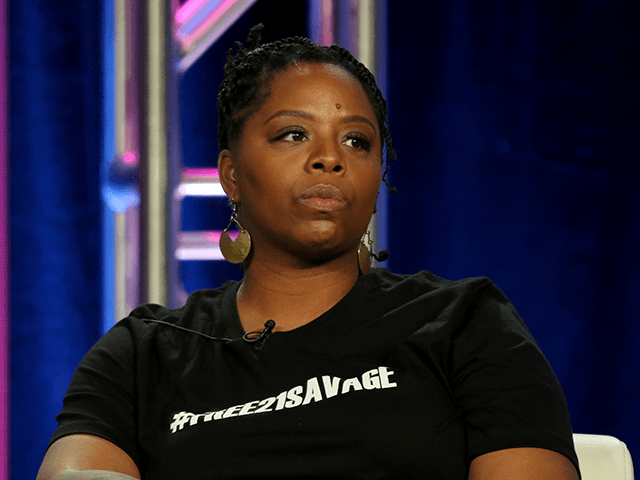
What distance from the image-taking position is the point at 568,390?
1774mm

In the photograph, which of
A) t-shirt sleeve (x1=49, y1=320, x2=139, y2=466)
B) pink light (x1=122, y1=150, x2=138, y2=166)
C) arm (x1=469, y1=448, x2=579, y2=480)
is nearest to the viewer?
arm (x1=469, y1=448, x2=579, y2=480)

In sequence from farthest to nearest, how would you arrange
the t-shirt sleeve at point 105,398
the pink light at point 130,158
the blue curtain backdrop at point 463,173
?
the blue curtain backdrop at point 463,173, the pink light at point 130,158, the t-shirt sleeve at point 105,398

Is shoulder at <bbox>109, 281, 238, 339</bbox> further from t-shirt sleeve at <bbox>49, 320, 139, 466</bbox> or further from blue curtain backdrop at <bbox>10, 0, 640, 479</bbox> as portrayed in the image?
blue curtain backdrop at <bbox>10, 0, 640, 479</bbox>

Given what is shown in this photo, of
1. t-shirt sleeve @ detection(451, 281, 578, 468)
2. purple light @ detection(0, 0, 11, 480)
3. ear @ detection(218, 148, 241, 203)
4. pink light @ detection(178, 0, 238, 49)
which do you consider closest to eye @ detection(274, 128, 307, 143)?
ear @ detection(218, 148, 241, 203)

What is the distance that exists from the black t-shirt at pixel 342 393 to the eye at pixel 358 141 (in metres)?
0.21

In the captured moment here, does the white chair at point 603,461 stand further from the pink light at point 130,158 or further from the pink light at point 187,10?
the pink light at point 187,10

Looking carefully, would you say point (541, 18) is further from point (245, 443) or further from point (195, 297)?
point (245, 443)

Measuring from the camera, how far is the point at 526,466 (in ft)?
2.61

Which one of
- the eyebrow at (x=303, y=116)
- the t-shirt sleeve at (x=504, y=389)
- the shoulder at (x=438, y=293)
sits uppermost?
the eyebrow at (x=303, y=116)

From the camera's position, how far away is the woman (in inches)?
33.9

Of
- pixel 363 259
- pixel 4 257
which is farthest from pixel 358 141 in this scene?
pixel 4 257

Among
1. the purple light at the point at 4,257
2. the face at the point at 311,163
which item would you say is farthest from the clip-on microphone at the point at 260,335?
the purple light at the point at 4,257

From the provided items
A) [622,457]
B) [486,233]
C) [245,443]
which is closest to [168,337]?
[245,443]

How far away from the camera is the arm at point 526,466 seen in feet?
2.60
